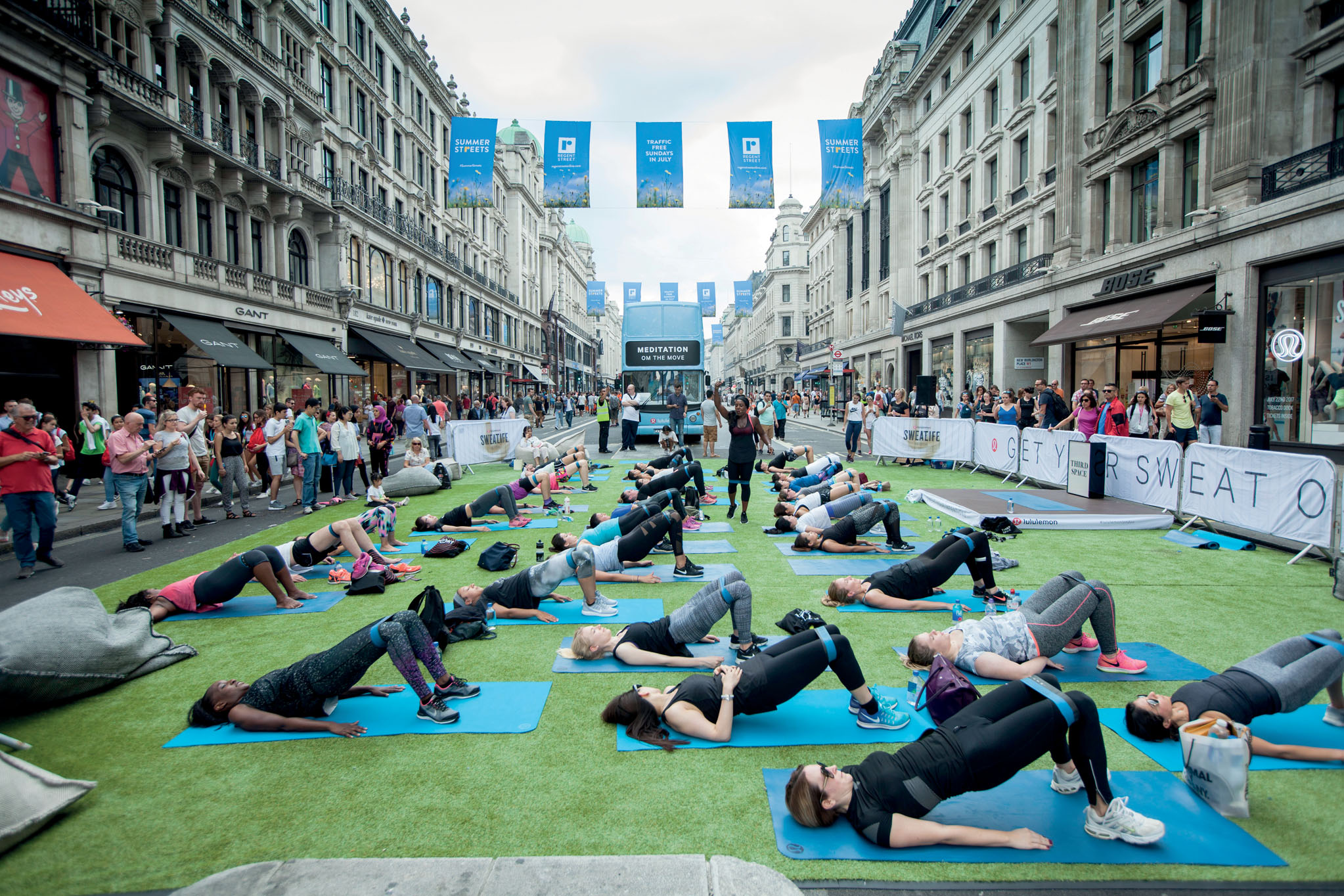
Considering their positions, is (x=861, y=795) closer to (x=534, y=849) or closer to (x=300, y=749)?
(x=534, y=849)

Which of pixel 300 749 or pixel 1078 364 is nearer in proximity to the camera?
pixel 300 749

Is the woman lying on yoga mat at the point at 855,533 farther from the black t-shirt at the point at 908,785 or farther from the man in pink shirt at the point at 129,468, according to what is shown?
the man in pink shirt at the point at 129,468

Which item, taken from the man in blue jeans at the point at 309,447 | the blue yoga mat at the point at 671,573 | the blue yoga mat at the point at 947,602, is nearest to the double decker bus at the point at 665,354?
the man in blue jeans at the point at 309,447

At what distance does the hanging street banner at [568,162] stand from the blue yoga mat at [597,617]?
581 inches

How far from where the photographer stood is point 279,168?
81.3ft

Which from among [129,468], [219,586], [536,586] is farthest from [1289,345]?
[129,468]

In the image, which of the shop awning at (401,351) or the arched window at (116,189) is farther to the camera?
the shop awning at (401,351)

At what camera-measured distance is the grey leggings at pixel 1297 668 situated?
151 inches

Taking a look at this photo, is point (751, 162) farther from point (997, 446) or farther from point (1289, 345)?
point (1289, 345)

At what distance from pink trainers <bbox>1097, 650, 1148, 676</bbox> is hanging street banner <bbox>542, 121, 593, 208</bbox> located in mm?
17529

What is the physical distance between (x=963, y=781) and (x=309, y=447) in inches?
508

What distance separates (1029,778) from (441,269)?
141 ft

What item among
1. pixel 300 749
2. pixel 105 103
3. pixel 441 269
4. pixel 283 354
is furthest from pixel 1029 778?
pixel 441 269

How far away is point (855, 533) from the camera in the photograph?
9.08m
